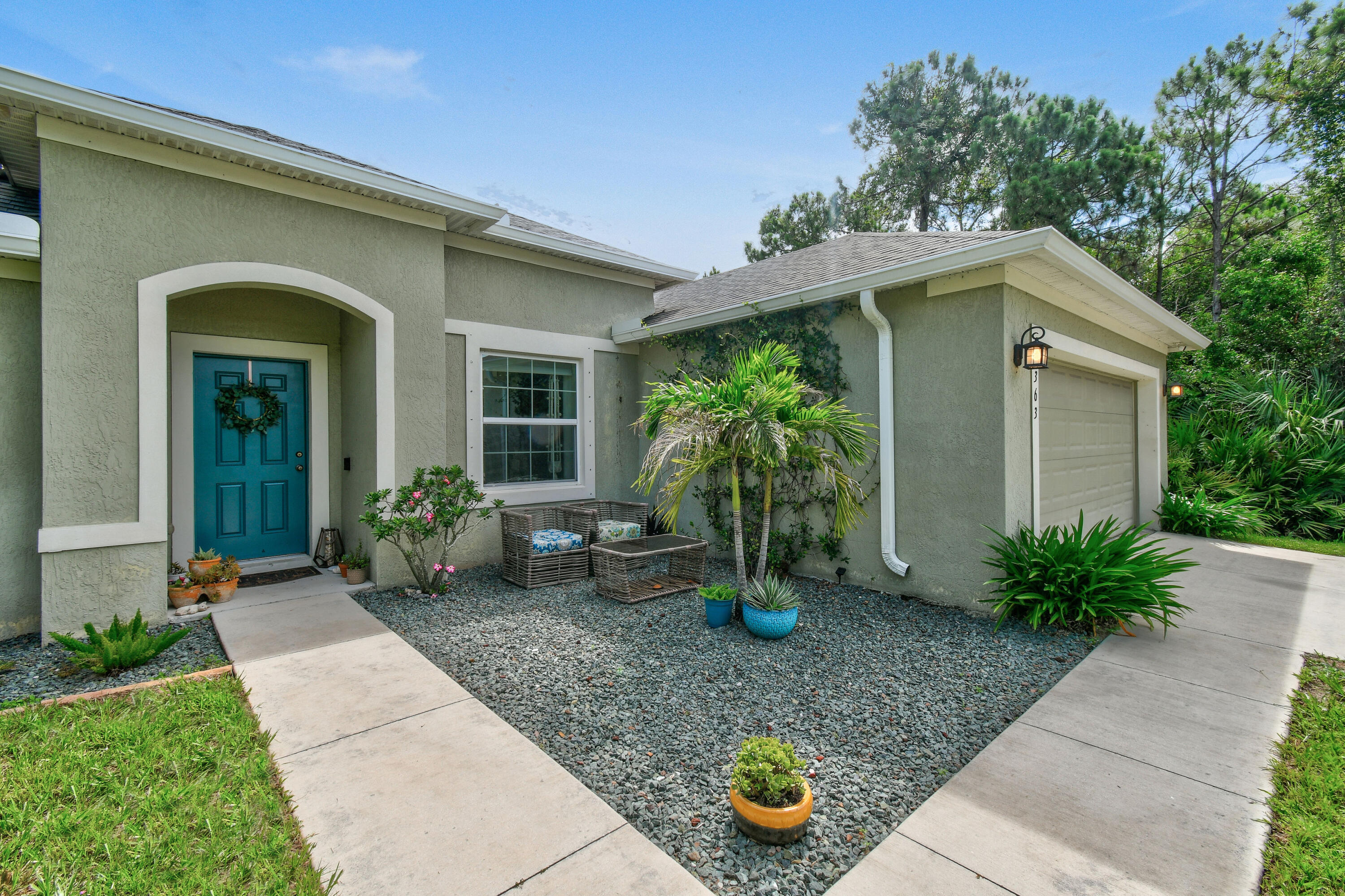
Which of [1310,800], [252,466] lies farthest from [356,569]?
[1310,800]

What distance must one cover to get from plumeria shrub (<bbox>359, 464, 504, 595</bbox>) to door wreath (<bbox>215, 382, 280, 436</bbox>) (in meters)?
1.38

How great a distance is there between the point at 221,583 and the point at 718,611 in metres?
4.11

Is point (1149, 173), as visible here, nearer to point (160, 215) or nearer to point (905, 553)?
point (905, 553)

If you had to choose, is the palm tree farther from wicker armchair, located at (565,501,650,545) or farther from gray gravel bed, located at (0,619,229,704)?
gray gravel bed, located at (0,619,229,704)

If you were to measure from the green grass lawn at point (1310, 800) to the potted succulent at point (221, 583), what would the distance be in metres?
6.33

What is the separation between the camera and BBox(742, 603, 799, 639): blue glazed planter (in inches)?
160

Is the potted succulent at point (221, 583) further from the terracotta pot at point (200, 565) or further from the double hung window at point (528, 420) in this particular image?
the double hung window at point (528, 420)

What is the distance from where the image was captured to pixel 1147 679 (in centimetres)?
346

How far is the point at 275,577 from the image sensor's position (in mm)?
5543

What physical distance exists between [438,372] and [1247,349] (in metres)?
14.2

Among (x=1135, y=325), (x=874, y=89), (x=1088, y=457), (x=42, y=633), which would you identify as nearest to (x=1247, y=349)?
(x=1135, y=325)

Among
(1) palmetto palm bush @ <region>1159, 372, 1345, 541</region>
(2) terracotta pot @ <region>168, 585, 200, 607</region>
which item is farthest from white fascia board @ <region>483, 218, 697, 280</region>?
(1) palmetto palm bush @ <region>1159, 372, 1345, 541</region>

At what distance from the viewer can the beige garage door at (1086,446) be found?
5.70m

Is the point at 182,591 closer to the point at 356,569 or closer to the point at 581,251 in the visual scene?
the point at 356,569
